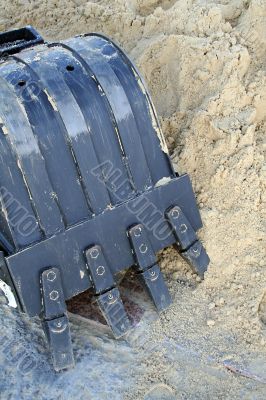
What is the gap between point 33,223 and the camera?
271 centimetres

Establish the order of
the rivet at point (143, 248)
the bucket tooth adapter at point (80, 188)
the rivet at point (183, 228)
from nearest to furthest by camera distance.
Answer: the bucket tooth adapter at point (80, 188)
the rivet at point (143, 248)
the rivet at point (183, 228)

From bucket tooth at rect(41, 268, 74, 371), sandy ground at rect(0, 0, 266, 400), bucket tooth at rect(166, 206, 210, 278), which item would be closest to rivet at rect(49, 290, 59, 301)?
bucket tooth at rect(41, 268, 74, 371)

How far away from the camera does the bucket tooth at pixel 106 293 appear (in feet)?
9.14

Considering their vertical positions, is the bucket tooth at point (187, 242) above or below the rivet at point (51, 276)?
below

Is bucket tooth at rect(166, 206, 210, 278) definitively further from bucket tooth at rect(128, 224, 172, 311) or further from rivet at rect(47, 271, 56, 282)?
rivet at rect(47, 271, 56, 282)

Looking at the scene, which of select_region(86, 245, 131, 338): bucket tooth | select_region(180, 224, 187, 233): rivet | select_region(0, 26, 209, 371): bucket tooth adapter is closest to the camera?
select_region(0, 26, 209, 371): bucket tooth adapter

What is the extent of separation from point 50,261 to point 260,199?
1.20 m

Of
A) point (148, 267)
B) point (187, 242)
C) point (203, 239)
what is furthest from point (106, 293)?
point (203, 239)

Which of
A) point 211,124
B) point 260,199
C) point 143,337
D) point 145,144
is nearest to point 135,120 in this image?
point 145,144

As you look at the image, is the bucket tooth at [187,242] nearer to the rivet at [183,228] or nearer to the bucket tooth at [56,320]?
the rivet at [183,228]

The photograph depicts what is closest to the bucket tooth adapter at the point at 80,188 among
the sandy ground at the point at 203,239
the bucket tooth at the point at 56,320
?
the bucket tooth at the point at 56,320

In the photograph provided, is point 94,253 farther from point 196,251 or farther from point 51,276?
point 196,251

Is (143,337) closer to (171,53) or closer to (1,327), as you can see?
(1,327)

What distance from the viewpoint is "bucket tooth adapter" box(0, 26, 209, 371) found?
2.68 m
